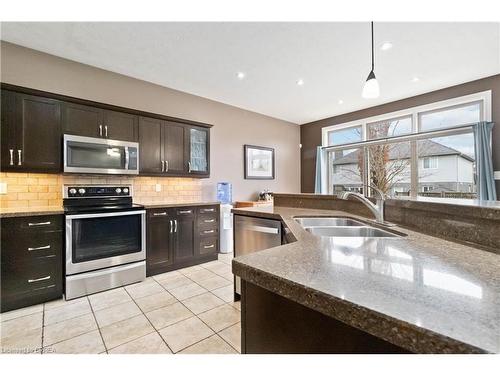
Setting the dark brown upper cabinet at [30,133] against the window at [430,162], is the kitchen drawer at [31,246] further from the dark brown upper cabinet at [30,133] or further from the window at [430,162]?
the window at [430,162]

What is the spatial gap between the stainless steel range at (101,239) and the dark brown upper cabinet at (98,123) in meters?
0.66

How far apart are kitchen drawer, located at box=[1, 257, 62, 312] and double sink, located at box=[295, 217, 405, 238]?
2.55 metres

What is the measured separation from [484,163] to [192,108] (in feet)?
15.2

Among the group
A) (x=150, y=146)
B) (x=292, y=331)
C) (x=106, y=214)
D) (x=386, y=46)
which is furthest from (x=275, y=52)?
(x=292, y=331)

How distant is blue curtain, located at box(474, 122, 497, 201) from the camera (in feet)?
11.1

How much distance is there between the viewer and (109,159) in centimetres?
297

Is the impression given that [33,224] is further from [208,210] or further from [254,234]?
[254,234]

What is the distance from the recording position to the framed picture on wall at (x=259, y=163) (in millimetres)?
4965

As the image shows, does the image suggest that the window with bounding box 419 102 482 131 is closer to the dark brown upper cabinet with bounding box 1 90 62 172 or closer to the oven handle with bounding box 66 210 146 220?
the oven handle with bounding box 66 210 146 220

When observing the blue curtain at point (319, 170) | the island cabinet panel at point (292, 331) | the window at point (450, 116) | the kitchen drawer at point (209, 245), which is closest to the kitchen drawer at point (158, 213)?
the kitchen drawer at point (209, 245)

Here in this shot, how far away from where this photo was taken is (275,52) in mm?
2879

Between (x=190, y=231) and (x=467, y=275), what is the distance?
10.5 feet
